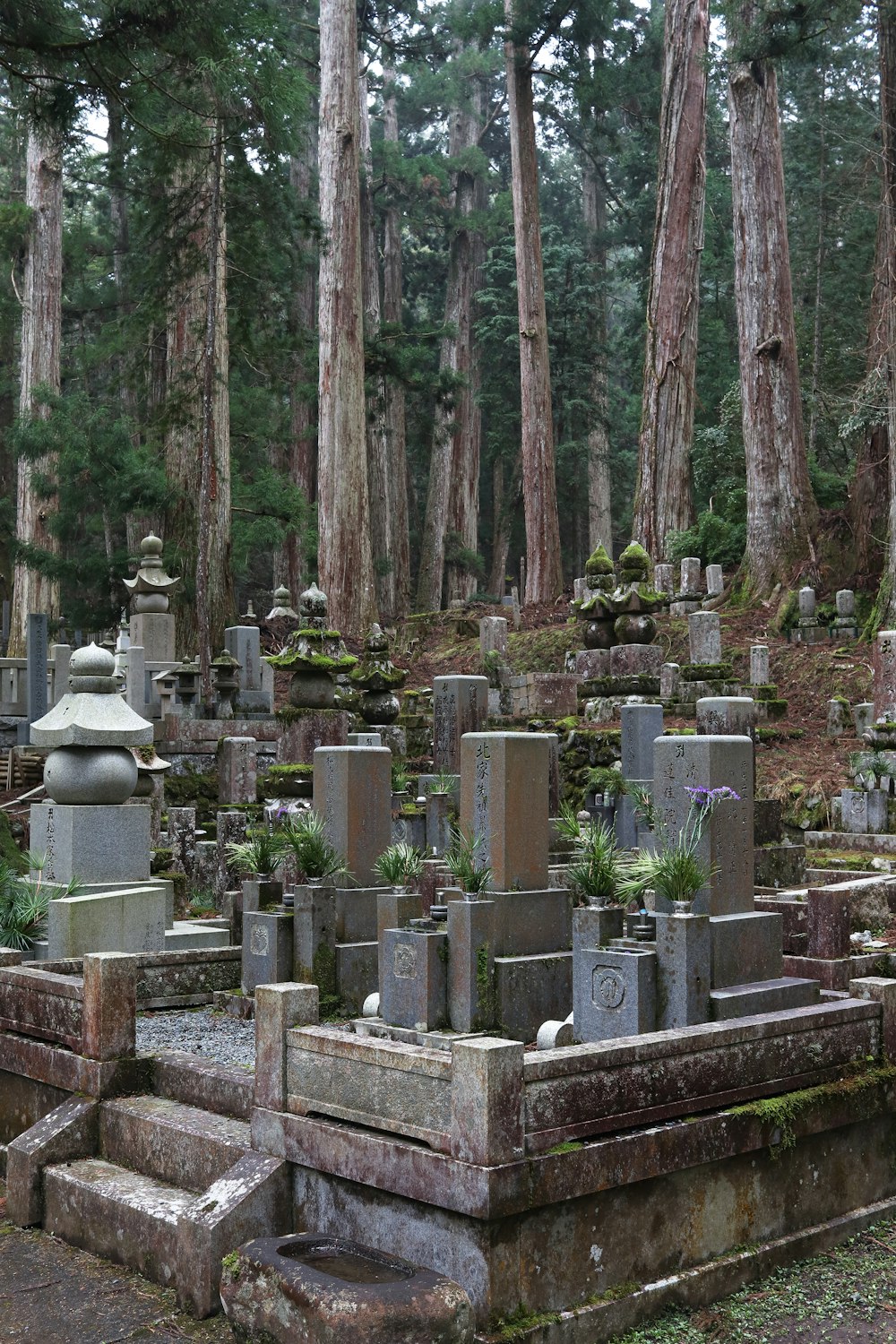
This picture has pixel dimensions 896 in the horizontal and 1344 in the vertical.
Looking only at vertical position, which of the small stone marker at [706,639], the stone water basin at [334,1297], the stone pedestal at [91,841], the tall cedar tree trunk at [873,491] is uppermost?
the tall cedar tree trunk at [873,491]

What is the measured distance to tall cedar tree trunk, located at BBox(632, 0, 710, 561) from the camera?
2480cm

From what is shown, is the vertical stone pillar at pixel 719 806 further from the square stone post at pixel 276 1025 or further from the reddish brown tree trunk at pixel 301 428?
the reddish brown tree trunk at pixel 301 428

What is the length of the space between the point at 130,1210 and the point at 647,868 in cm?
278

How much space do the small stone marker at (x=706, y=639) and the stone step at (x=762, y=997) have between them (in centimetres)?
1162

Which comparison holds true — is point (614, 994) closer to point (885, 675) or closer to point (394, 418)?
point (885, 675)

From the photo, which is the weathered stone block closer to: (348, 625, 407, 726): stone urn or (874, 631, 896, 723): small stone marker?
(874, 631, 896, 723): small stone marker

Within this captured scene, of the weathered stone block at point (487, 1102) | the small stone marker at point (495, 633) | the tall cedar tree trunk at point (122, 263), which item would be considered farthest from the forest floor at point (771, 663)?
the weathered stone block at point (487, 1102)

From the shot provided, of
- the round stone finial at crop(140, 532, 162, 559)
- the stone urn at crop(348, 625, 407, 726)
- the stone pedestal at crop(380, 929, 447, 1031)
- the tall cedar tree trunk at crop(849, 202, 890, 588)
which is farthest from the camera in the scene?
the tall cedar tree trunk at crop(849, 202, 890, 588)

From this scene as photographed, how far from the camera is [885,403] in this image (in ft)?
65.0

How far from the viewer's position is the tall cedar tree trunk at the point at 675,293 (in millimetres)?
24797

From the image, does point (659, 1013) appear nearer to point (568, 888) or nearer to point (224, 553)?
point (568, 888)

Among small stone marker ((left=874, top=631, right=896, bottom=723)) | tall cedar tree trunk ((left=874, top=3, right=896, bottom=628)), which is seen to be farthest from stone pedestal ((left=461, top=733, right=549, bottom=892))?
tall cedar tree trunk ((left=874, top=3, right=896, bottom=628))

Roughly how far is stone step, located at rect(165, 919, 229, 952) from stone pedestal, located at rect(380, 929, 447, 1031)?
8.25 feet

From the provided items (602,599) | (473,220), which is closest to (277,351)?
(602,599)
